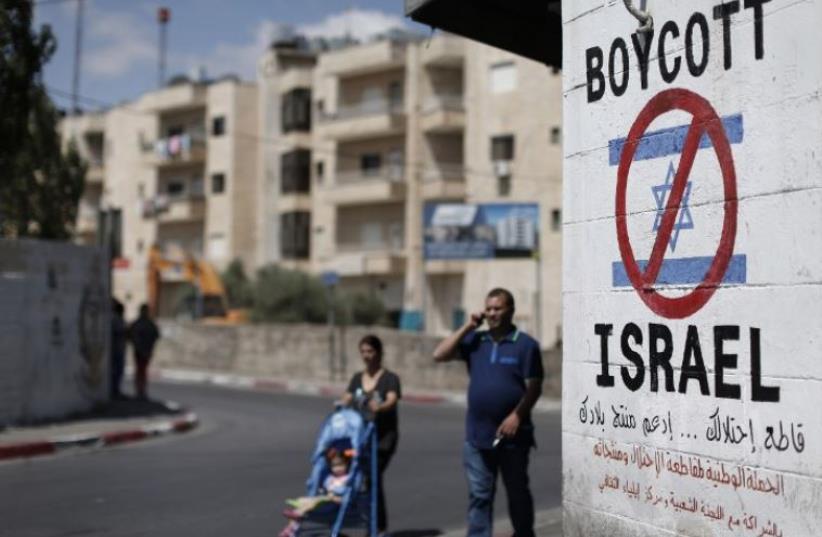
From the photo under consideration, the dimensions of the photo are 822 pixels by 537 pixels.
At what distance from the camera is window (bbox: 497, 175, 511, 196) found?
133ft

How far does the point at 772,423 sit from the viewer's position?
4465 millimetres

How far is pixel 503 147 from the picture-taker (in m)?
40.7

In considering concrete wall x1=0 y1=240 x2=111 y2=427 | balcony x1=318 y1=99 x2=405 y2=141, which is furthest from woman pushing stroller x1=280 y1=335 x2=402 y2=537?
balcony x1=318 y1=99 x2=405 y2=141

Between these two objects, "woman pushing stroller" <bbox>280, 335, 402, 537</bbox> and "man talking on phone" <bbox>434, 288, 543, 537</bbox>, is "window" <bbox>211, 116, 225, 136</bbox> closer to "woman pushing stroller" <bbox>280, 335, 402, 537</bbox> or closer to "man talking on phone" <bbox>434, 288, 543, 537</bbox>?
"woman pushing stroller" <bbox>280, 335, 402, 537</bbox>

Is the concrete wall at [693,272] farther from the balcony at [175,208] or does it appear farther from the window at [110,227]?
the balcony at [175,208]

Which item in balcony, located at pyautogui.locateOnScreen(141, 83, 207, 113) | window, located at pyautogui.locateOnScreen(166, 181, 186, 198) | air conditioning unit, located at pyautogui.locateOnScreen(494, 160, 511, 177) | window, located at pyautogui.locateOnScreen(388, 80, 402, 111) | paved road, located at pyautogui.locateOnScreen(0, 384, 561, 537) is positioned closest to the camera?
paved road, located at pyautogui.locateOnScreen(0, 384, 561, 537)

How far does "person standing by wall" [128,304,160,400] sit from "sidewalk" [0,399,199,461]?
2.28 ft

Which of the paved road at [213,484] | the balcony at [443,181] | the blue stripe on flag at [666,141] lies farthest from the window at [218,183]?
the blue stripe on flag at [666,141]

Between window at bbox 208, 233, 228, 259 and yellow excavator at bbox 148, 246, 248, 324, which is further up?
window at bbox 208, 233, 228, 259

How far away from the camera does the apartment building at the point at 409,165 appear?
39.3 m

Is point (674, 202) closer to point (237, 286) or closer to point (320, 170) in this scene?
point (320, 170)

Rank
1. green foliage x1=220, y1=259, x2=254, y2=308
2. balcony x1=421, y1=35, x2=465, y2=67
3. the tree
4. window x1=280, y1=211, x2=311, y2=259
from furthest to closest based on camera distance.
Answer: window x1=280, y1=211, x2=311, y2=259 < green foliage x1=220, y1=259, x2=254, y2=308 < balcony x1=421, y1=35, x2=465, y2=67 < the tree

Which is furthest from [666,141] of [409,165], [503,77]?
[409,165]

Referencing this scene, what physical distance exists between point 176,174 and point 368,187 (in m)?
16.1
